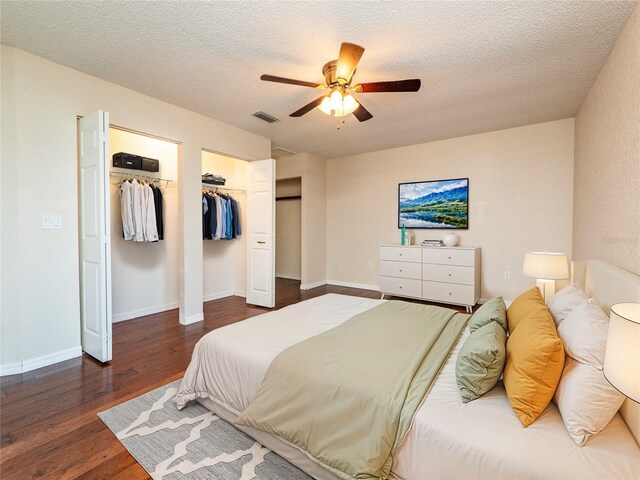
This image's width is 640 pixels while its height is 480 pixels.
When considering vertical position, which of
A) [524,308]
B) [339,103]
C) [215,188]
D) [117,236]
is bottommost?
[524,308]

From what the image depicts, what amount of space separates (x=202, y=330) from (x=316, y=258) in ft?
9.11

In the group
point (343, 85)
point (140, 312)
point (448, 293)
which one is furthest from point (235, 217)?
point (448, 293)

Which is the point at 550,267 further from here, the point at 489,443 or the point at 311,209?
the point at 311,209

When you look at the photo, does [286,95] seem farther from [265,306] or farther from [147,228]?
[265,306]

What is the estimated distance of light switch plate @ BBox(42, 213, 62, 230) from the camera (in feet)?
7.95

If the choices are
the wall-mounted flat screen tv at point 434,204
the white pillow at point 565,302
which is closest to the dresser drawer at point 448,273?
the wall-mounted flat screen tv at point 434,204

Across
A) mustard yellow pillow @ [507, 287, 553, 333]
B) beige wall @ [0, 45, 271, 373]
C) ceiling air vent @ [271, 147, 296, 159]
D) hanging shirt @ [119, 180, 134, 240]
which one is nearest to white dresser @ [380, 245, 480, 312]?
mustard yellow pillow @ [507, 287, 553, 333]

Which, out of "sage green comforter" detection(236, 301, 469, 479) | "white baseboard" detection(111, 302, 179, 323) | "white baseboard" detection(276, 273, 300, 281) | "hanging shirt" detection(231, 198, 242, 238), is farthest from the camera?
"white baseboard" detection(276, 273, 300, 281)

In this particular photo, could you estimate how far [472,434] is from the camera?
1.03 metres

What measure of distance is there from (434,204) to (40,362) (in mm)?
4948

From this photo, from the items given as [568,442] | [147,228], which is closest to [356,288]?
[147,228]

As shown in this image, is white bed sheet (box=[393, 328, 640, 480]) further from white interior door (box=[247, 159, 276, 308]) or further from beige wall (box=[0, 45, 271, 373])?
white interior door (box=[247, 159, 276, 308])

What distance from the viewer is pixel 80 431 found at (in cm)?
168

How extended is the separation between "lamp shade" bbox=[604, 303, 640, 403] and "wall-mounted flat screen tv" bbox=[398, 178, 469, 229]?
3.79 meters
